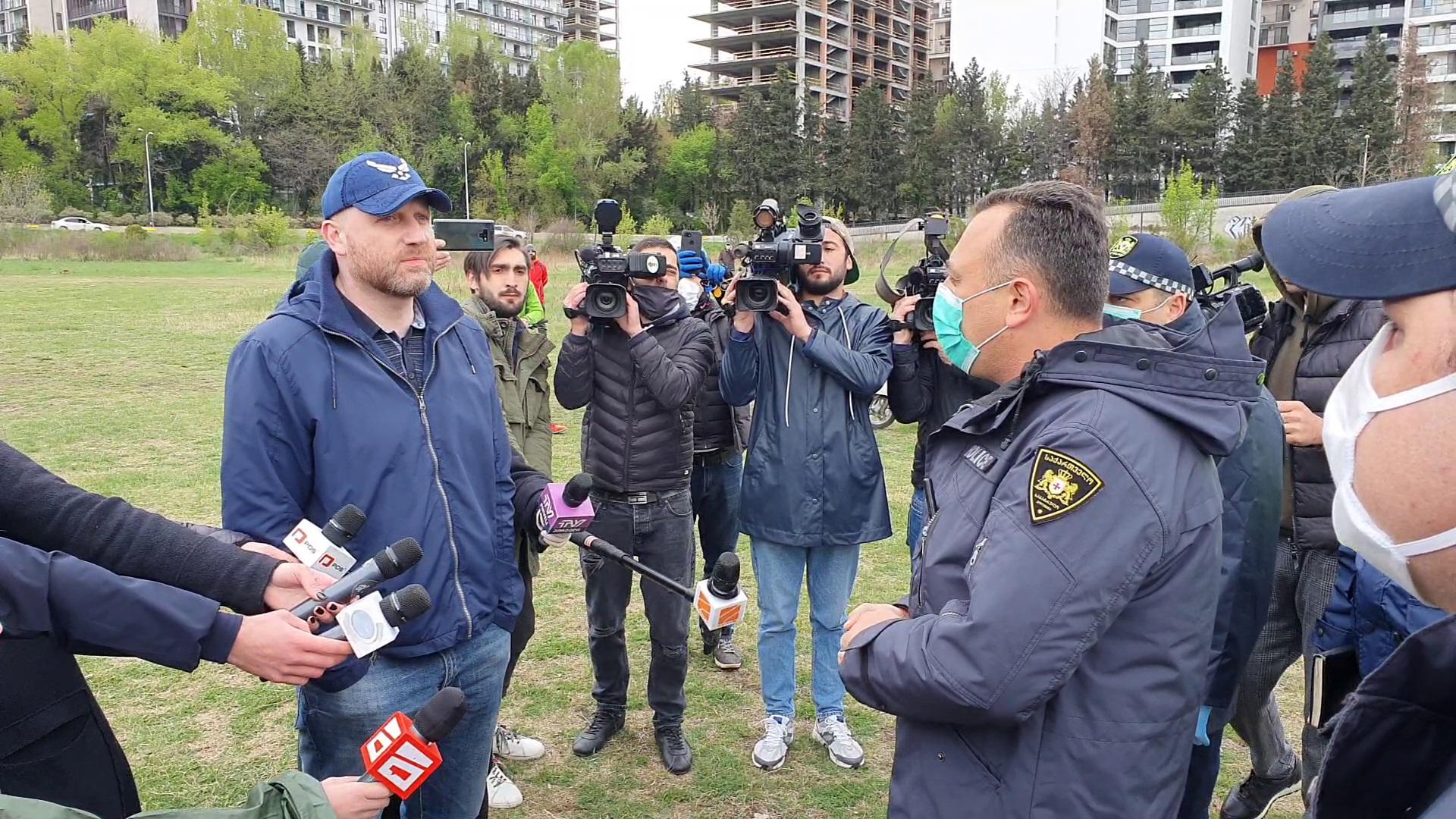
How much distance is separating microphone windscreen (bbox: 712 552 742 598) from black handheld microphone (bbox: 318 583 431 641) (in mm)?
1171

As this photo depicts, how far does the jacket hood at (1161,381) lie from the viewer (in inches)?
71.2

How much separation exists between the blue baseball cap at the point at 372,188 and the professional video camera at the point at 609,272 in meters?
1.32

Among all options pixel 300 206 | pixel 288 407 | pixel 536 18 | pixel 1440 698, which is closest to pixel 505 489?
pixel 288 407

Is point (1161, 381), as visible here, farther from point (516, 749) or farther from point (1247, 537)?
point (516, 749)

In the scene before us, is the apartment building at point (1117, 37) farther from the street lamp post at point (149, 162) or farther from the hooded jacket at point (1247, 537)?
the hooded jacket at point (1247, 537)

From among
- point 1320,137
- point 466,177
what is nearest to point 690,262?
point 1320,137

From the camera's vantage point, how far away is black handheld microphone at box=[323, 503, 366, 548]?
2.22 meters

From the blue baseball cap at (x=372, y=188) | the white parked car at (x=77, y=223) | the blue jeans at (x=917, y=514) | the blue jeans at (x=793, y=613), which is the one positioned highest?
the white parked car at (x=77, y=223)

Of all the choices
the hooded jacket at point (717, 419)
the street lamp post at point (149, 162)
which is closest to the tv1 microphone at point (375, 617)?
the hooded jacket at point (717, 419)

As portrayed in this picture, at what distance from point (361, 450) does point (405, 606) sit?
2.35 ft

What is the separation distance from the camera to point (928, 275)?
4297 mm

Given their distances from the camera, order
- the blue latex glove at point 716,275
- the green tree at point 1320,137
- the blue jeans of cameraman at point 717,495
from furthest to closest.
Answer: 1. the green tree at point 1320,137
2. the blue latex glove at point 716,275
3. the blue jeans of cameraman at point 717,495

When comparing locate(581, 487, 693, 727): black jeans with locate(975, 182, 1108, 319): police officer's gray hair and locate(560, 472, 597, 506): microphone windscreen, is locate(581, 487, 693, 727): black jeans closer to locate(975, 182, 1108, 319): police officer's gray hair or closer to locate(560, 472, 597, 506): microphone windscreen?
locate(560, 472, 597, 506): microphone windscreen

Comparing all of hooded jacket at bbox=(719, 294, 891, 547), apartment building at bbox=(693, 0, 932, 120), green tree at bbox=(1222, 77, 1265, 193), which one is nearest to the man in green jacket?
hooded jacket at bbox=(719, 294, 891, 547)
